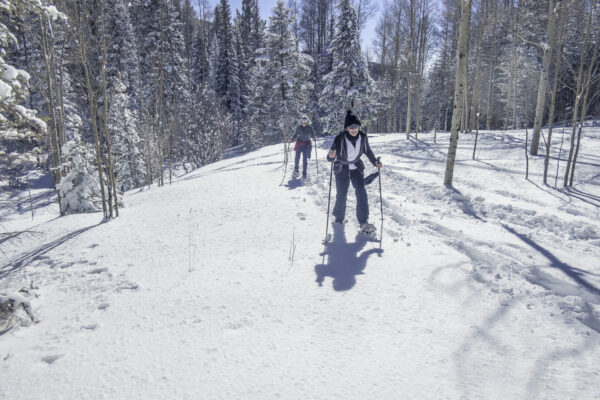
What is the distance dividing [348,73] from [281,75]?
626cm

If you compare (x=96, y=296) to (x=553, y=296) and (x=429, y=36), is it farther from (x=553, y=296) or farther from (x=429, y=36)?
(x=429, y=36)

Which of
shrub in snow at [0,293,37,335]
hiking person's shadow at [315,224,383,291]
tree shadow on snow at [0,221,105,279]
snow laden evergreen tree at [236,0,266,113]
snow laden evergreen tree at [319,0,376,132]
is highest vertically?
snow laden evergreen tree at [236,0,266,113]

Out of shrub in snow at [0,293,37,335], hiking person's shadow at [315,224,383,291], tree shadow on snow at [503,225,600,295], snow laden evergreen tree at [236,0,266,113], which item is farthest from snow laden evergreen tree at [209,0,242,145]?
tree shadow on snow at [503,225,600,295]

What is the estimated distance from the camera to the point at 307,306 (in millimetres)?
3402

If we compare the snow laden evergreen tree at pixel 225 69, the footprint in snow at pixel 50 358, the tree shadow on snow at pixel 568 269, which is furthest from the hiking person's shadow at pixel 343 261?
the snow laden evergreen tree at pixel 225 69

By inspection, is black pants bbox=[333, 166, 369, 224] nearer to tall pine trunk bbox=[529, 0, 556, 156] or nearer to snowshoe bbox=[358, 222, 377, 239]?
snowshoe bbox=[358, 222, 377, 239]

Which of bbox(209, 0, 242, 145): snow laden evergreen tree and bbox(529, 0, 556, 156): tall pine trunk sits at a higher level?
bbox(209, 0, 242, 145): snow laden evergreen tree

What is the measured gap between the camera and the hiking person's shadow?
3.93 m

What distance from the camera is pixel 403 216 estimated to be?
627cm

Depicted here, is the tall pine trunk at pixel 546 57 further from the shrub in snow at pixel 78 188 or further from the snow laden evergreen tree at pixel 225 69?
the snow laden evergreen tree at pixel 225 69

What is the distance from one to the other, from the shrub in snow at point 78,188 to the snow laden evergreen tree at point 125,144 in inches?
449

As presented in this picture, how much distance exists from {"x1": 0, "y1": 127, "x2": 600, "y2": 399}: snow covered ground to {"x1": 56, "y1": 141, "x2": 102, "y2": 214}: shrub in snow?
237 cm

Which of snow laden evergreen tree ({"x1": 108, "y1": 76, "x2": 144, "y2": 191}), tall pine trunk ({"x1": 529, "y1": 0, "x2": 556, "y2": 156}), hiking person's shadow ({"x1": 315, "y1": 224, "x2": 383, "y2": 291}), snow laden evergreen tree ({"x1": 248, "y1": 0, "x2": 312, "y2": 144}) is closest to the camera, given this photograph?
hiking person's shadow ({"x1": 315, "y1": 224, "x2": 383, "y2": 291})

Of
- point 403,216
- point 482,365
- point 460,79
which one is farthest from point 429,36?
point 482,365
